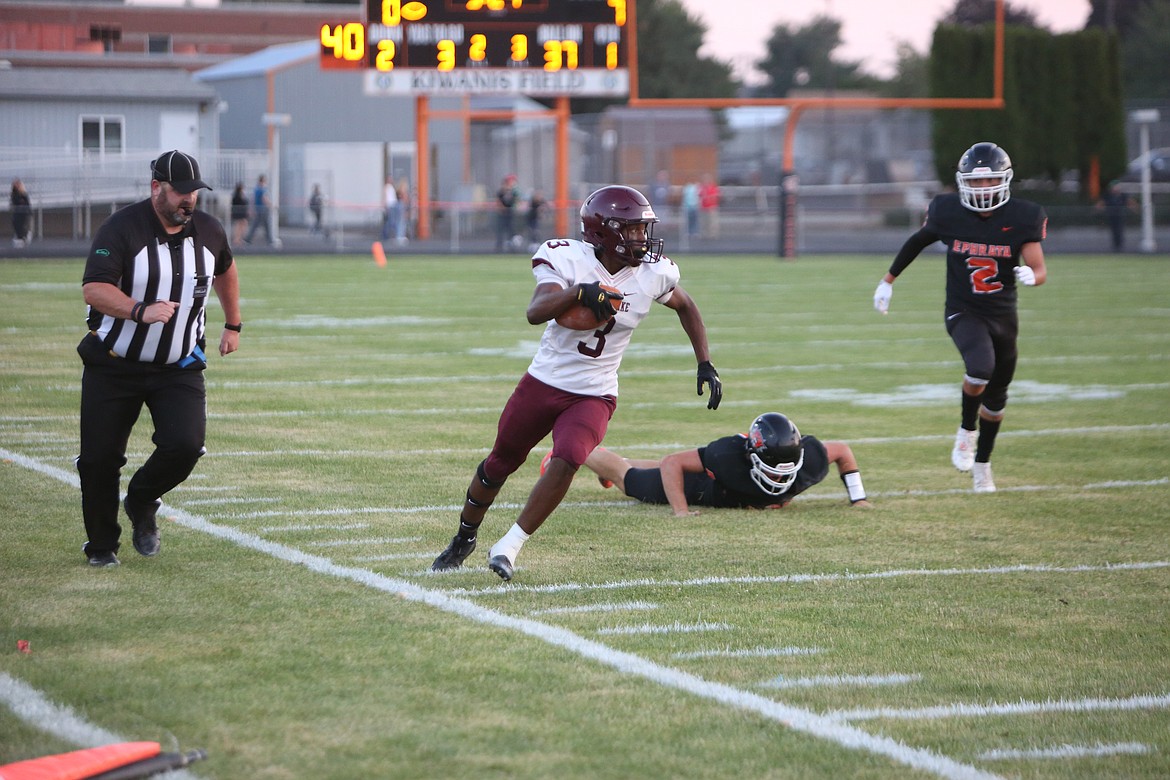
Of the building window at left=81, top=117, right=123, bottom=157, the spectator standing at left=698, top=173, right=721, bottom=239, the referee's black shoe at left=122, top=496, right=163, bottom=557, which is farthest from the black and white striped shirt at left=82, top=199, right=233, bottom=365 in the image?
the building window at left=81, top=117, right=123, bottom=157

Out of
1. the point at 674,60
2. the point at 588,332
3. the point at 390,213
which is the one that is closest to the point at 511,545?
the point at 588,332

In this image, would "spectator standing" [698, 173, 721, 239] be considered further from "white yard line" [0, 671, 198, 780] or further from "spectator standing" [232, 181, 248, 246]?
"white yard line" [0, 671, 198, 780]

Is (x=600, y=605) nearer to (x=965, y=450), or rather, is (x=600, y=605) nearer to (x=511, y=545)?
(x=511, y=545)

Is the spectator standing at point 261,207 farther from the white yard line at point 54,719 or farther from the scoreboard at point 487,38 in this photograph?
the white yard line at point 54,719

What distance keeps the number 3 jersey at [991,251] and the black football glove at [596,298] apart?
145 inches

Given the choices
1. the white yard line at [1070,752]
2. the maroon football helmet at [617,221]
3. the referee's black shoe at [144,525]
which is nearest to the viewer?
the white yard line at [1070,752]

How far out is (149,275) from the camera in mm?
5836

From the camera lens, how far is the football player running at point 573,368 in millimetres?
5648

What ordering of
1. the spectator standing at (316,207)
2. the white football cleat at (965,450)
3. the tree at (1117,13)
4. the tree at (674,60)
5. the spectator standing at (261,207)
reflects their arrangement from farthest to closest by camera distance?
the tree at (1117,13), the tree at (674,60), the spectator standing at (316,207), the spectator standing at (261,207), the white football cleat at (965,450)

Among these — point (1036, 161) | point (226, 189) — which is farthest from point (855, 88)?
point (226, 189)

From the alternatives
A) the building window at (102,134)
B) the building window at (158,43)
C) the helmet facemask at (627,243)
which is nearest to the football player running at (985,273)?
the helmet facemask at (627,243)

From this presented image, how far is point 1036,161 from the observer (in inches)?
1494

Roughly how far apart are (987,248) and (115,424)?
195 inches

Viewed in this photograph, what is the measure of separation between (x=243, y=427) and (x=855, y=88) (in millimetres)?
72946
